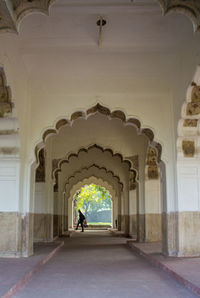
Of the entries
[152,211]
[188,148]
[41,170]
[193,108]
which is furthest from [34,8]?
[152,211]

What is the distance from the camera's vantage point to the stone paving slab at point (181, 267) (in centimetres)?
522

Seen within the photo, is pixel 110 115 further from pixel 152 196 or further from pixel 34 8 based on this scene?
pixel 34 8

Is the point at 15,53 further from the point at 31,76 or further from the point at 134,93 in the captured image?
the point at 134,93

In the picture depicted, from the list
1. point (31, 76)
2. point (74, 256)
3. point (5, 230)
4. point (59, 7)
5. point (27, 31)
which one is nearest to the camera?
point (59, 7)

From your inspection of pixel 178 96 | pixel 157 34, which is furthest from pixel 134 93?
pixel 157 34

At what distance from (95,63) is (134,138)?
5.33 metres

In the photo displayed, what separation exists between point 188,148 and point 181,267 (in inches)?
118

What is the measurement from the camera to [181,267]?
6562mm

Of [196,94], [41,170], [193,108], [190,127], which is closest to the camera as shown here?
[196,94]

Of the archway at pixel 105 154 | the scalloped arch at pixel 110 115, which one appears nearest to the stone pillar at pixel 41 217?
the archway at pixel 105 154

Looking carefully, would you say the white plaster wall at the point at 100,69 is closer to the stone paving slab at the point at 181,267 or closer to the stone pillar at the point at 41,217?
the stone paving slab at the point at 181,267

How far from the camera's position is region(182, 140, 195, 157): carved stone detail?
8.56 metres

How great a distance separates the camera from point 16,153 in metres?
8.33

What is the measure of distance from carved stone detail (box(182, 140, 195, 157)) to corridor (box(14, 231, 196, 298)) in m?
2.69
